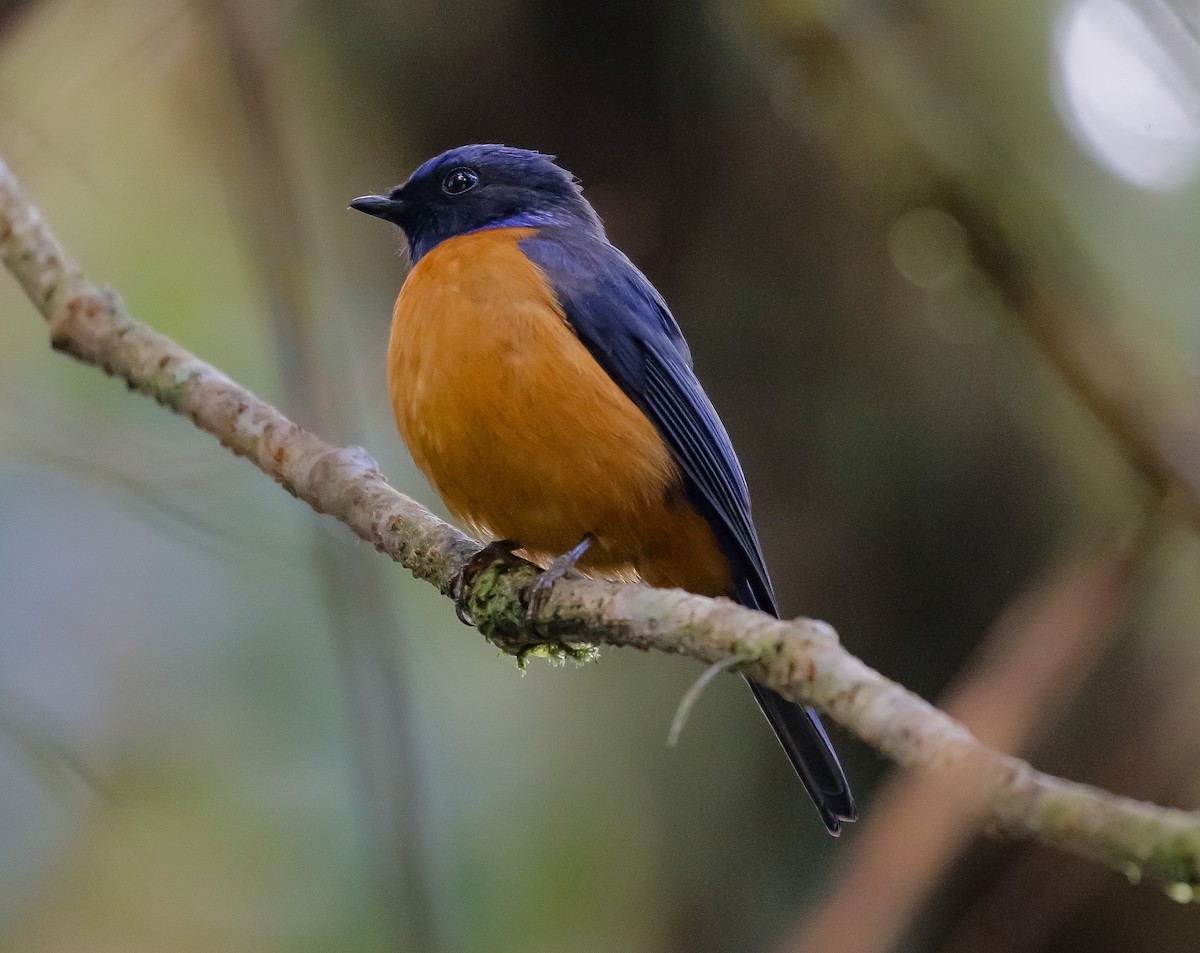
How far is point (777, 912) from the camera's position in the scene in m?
3.99

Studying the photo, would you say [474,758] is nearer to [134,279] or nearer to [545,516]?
[545,516]

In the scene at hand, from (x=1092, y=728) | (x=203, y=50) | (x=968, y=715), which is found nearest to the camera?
(x=968, y=715)

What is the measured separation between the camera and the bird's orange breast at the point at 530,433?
3.20 metres

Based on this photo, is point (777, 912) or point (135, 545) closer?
point (777, 912)

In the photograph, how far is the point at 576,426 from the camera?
3.23 metres

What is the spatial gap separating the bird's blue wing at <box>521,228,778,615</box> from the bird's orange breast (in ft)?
0.17

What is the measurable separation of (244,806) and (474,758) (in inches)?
43.6

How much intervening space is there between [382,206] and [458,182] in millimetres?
284

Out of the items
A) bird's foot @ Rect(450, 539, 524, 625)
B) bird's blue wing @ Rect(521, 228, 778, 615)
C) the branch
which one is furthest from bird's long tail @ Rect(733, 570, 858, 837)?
bird's foot @ Rect(450, 539, 524, 625)

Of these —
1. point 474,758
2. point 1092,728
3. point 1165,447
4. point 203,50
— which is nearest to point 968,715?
point 1165,447

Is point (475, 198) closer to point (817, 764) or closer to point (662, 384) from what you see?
point (662, 384)

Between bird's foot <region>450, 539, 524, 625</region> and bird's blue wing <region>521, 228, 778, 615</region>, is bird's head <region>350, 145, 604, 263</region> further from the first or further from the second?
bird's foot <region>450, 539, 524, 625</region>

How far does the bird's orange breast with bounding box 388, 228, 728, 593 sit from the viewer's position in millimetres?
3195

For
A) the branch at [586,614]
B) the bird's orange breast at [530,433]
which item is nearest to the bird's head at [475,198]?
the bird's orange breast at [530,433]
